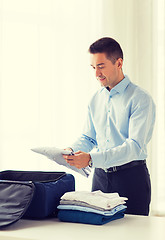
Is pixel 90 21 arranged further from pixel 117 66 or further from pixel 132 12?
pixel 117 66

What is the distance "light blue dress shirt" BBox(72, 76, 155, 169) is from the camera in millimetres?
2260

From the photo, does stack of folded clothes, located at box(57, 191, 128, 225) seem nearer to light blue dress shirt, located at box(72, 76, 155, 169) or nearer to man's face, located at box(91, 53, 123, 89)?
light blue dress shirt, located at box(72, 76, 155, 169)

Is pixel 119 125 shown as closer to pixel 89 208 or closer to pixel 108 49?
pixel 108 49

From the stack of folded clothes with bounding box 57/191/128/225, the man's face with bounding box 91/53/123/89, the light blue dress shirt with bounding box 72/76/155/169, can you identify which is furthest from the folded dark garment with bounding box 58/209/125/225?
the man's face with bounding box 91/53/123/89

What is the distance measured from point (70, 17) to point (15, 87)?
851mm

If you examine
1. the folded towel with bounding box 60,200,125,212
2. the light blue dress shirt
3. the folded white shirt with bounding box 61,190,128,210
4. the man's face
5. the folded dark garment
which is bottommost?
the folded dark garment

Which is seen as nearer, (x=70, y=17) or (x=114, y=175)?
(x=114, y=175)

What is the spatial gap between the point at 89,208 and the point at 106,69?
91 centimetres

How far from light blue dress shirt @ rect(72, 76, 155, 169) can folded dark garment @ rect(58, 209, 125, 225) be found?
388mm

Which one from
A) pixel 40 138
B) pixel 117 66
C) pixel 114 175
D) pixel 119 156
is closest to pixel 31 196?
pixel 119 156

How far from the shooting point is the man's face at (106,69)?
2.46m

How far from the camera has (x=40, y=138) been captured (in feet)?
13.9

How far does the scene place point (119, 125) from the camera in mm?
2477

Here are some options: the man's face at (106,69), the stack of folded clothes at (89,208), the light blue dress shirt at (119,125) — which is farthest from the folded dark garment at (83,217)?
the man's face at (106,69)
